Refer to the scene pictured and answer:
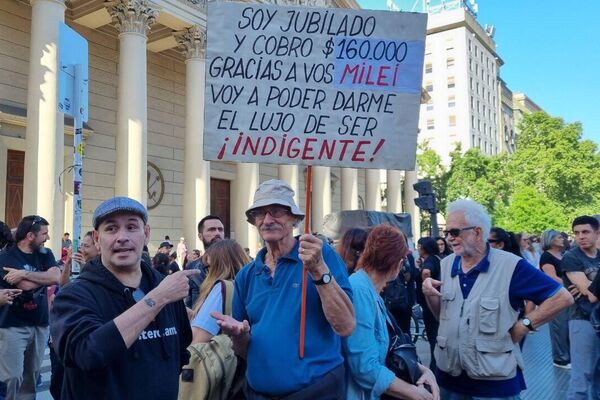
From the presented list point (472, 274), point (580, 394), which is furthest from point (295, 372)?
point (580, 394)

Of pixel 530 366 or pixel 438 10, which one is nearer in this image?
pixel 530 366

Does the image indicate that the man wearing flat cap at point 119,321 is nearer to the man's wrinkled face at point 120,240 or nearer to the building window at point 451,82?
the man's wrinkled face at point 120,240

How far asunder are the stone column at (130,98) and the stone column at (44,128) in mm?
2335

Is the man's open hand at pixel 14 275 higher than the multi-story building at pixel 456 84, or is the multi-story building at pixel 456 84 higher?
the multi-story building at pixel 456 84

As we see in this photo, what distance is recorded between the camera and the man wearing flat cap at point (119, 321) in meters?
2.02

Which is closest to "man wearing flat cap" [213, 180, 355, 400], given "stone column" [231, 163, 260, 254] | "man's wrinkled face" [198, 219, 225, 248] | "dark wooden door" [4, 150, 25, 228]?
"man's wrinkled face" [198, 219, 225, 248]

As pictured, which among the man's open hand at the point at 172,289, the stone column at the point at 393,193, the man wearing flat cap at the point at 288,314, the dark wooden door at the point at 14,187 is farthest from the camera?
the stone column at the point at 393,193

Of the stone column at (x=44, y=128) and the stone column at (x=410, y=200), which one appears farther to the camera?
the stone column at (x=410, y=200)

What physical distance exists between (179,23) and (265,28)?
53.6 feet

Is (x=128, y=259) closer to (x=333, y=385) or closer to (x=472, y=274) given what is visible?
(x=333, y=385)

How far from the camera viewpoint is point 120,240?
2.30 m

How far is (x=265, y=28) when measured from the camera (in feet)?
9.53

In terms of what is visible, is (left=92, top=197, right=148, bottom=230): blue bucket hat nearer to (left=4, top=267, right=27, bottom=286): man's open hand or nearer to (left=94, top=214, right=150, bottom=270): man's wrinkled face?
(left=94, top=214, right=150, bottom=270): man's wrinkled face

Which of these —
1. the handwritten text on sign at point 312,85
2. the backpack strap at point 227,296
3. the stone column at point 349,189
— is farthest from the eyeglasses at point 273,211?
the stone column at point 349,189
